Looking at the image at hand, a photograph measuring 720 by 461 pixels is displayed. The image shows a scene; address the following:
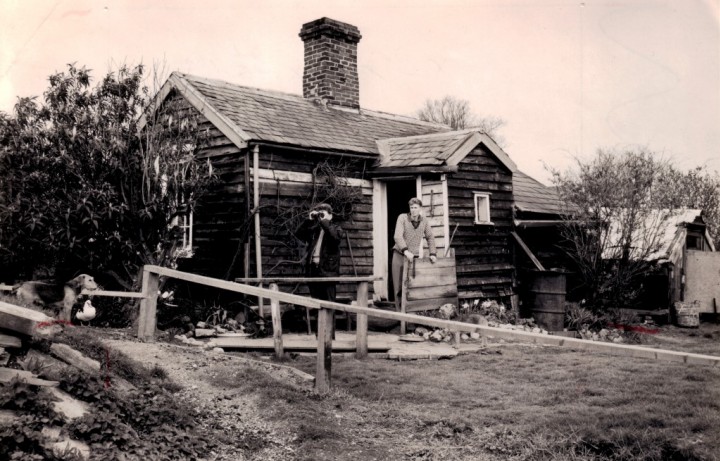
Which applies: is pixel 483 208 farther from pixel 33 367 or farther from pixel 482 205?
pixel 33 367

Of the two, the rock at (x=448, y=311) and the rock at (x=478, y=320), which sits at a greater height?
the rock at (x=448, y=311)

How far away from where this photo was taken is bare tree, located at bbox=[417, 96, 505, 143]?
4297cm

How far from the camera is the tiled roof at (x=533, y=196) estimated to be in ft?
50.2

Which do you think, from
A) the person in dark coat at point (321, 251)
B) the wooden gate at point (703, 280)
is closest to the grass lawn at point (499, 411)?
the person in dark coat at point (321, 251)

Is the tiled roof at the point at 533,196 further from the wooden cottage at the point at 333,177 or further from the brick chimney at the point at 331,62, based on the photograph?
the brick chimney at the point at 331,62

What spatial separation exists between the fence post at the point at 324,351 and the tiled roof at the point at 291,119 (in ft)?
18.3

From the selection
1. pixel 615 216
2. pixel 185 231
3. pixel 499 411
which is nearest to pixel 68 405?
pixel 499 411

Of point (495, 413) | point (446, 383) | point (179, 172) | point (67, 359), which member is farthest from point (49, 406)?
point (179, 172)

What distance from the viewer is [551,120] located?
30.9 meters

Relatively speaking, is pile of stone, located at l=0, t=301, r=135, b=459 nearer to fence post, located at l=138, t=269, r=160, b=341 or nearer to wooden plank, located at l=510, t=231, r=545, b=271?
fence post, located at l=138, t=269, r=160, b=341

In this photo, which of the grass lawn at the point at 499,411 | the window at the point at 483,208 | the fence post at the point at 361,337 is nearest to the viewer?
the grass lawn at the point at 499,411

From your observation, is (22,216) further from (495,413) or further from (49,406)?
(495,413)

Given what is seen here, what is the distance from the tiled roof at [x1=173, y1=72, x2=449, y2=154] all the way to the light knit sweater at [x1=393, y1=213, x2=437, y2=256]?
94.0 inches

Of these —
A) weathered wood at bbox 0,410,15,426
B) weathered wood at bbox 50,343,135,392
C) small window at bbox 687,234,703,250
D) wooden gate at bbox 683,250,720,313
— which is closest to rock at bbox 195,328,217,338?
weathered wood at bbox 50,343,135,392
